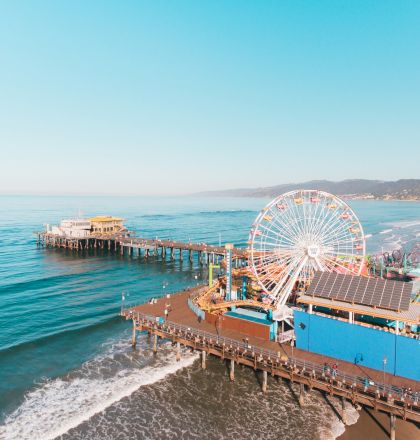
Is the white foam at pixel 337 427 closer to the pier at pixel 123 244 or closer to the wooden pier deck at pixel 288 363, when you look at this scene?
the wooden pier deck at pixel 288 363

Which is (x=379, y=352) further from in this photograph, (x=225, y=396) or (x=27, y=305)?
(x=27, y=305)

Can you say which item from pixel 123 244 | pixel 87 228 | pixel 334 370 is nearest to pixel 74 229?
pixel 87 228

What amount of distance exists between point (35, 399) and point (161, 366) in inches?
494

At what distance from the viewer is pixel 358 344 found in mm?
33719

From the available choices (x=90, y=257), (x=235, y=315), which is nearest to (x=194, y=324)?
(x=235, y=315)

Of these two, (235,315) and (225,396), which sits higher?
(235,315)

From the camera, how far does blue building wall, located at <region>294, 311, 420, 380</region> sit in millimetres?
31078

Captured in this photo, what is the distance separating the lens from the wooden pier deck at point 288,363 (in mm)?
28703

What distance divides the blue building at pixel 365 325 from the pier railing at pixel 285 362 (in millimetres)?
2631

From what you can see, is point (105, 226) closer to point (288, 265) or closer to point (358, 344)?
point (288, 265)

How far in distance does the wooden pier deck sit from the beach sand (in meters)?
1.82

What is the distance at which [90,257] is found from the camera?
102500 mm

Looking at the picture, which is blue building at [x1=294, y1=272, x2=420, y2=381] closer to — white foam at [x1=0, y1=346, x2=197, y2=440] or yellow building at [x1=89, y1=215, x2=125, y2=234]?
white foam at [x1=0, y1=346, x2=197, y2=440]

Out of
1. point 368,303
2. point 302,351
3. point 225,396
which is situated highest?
point 368,303
